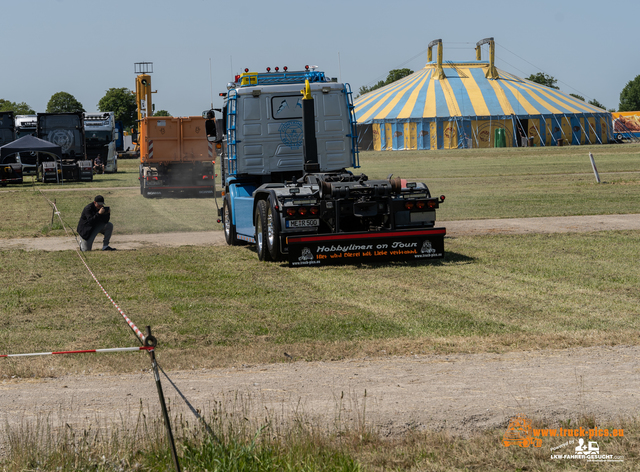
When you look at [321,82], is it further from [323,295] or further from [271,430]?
[271,430]

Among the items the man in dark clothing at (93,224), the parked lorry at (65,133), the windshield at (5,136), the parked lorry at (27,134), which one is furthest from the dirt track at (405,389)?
the windshield at (5,136)

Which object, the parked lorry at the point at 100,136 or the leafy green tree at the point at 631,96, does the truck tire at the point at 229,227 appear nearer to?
the parked lorry at the point at 100,136

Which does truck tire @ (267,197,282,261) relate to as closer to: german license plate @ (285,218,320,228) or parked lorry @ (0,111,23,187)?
german license plate @ (285,218,320,228)

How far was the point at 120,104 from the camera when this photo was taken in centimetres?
12925

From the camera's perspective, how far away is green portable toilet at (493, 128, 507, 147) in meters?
70.9

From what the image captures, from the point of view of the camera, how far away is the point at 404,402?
5.53 m

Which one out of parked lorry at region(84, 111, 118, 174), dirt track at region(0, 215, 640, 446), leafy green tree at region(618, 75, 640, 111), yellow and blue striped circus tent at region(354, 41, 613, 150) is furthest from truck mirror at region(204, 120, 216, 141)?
leafy green tree at region(618, 75, 640, 111)

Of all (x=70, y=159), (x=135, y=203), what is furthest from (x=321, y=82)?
(x=70, y=159)

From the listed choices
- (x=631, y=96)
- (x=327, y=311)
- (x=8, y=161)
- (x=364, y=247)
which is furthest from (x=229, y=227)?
(x=631, y=96)

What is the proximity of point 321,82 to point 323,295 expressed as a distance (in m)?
6.20

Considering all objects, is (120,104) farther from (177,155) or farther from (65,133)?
(177,155)

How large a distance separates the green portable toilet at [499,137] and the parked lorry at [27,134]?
134ft

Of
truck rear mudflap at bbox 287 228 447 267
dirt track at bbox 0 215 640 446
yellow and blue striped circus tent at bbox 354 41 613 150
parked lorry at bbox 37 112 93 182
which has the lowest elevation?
dirt track at bbox 0 215 640 446

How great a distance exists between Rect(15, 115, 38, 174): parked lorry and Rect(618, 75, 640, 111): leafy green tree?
5544 inches
